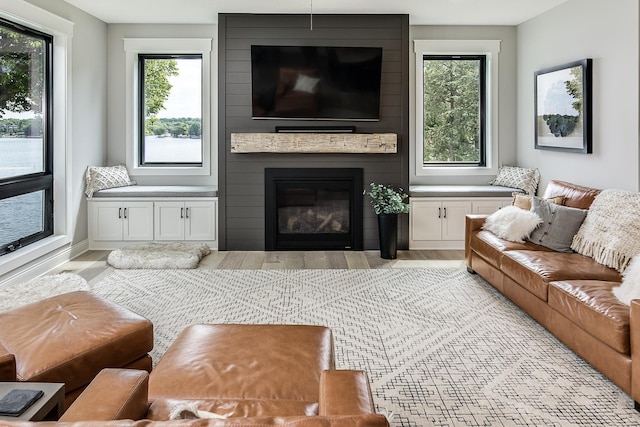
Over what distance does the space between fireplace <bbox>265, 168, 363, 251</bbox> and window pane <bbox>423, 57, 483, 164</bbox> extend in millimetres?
1281

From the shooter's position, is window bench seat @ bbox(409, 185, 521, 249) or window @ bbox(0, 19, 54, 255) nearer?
window @ bbox(0, 19, 54, 255)

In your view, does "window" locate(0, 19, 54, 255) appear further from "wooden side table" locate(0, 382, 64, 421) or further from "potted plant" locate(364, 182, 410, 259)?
"potted plant" locate(364, 182, 410, 259)

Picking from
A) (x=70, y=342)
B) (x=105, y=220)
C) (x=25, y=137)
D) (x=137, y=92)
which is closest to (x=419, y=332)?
(x=70, y=342)

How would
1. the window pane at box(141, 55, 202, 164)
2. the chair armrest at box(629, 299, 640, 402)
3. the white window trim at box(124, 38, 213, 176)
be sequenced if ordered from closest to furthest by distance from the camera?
the chair armrest at box(629, 299, 640, 402)
the white window trim at box(124, 38, 213, 176)
the window pane at box(141, 55, 202, 164)

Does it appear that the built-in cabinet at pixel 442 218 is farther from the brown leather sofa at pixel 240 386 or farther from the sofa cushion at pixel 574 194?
the brown leather sofa at pixel 240 386

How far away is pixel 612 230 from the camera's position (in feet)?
11.7

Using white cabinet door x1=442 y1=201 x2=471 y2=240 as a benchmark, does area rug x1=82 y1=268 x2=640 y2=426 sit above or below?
below

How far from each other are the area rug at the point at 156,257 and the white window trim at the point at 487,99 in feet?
9.78

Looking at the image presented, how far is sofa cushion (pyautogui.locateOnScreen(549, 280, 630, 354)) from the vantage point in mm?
2459

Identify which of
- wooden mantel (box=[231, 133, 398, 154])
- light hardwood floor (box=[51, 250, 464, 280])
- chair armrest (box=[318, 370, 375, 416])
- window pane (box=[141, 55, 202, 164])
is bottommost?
light hardwood floor (box=[51, 250, 464, 280])

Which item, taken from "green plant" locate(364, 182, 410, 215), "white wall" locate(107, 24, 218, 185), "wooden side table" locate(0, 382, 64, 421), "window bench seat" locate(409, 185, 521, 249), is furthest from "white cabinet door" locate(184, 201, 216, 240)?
"wooden side table" locate(0, 382, 64, 421)

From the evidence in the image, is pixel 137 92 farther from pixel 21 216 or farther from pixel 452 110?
pixel 452 110

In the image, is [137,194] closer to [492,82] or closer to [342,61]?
Result: [342,61]

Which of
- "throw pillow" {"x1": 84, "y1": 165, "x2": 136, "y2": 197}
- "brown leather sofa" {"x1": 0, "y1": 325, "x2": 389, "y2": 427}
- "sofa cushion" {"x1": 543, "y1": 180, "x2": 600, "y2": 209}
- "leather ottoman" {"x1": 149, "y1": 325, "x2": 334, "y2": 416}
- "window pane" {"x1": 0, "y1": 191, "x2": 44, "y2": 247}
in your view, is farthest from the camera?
"throw pillow" {"x1": 84, "y1": 165, "x2": 136, "y2": 197}
